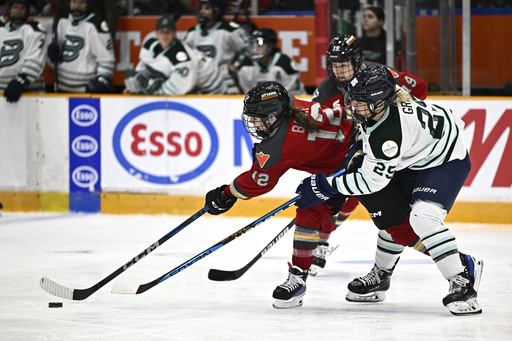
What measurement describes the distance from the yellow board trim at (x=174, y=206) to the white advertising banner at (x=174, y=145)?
2.5 inches

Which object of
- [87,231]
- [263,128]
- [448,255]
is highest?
[263,128]

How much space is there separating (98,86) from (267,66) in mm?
1288

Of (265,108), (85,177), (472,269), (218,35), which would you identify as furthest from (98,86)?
(472,269)

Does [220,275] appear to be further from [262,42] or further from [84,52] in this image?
[84,52]

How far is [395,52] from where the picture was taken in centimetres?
646

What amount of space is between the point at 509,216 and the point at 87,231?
2.74m

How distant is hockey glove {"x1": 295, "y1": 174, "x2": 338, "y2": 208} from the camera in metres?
3.73

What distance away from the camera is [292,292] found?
383cm

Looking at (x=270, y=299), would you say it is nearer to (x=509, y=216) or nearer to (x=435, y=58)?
(x=509, y=216)

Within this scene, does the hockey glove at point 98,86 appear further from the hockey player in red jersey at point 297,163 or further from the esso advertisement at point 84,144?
the hockey player in red jersey at point 297,163

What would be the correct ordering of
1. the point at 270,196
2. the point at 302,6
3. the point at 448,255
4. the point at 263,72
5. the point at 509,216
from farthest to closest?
1. the point at 302,6
2. the point at 263,72
3. the point at 270,196
4. the point at 509,216
5. the point at 448,255

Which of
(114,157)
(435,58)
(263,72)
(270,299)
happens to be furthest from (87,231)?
(435,58)

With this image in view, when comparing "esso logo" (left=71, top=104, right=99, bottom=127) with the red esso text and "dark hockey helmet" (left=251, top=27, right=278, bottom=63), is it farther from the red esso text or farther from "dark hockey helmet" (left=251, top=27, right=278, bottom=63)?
"dark hockey helmet" (left=251, top=27, right=278, bottom=63)

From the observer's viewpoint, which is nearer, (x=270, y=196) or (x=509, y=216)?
(x=509, y=216)
